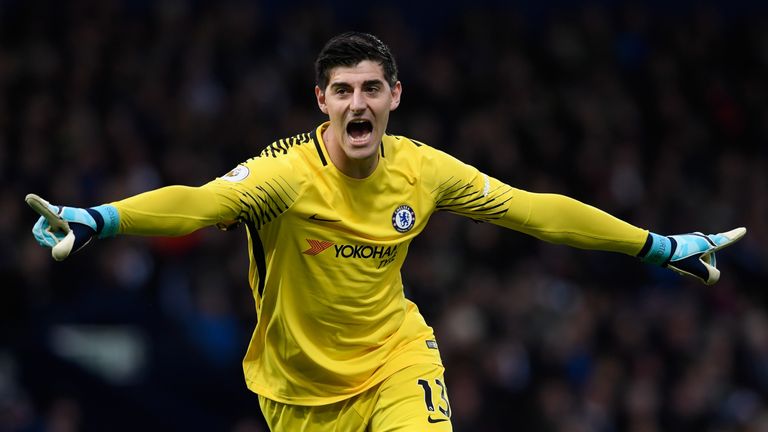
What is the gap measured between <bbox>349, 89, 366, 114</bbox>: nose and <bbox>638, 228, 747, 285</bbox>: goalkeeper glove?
1.63 meters

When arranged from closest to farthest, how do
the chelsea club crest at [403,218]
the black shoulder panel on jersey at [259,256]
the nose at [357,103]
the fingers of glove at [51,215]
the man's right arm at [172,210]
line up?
the fingers of glove at [51,215]
the man's right arm at [172,210]
the nose at [357,103]
the black shoulder panel on jersey at [259,256]
the chelsea club crest at [403,218]

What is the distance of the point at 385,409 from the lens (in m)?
6.18

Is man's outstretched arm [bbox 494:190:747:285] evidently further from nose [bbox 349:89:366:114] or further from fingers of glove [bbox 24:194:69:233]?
fingers of glove [bbox 24:194:69:233]

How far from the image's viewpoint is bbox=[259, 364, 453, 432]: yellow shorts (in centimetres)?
609

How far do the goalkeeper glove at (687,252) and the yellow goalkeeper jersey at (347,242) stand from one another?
0.36 ft

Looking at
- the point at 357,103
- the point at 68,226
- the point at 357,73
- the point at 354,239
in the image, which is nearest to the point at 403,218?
the point at 354,239

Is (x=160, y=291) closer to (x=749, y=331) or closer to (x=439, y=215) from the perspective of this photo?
(x=439, y=215)

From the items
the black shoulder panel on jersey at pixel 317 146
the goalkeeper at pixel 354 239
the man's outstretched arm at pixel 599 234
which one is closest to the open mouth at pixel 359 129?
the goalkeeper at pixel 354 239

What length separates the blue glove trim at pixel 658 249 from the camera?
6.53 metres

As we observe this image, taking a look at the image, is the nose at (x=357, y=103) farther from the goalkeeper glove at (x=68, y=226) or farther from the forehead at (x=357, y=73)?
the goalkeeper glove at (x=68, y=226)

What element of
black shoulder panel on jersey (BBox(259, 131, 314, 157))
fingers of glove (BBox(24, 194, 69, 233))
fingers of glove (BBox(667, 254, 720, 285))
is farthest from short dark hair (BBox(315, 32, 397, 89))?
fingers of glove (BBox(667, 254, 720, 285))

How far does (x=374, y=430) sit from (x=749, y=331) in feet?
27.4

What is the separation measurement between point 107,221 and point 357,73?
140 centimetres

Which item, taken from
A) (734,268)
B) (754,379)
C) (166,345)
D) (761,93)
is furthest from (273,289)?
(761,93)
